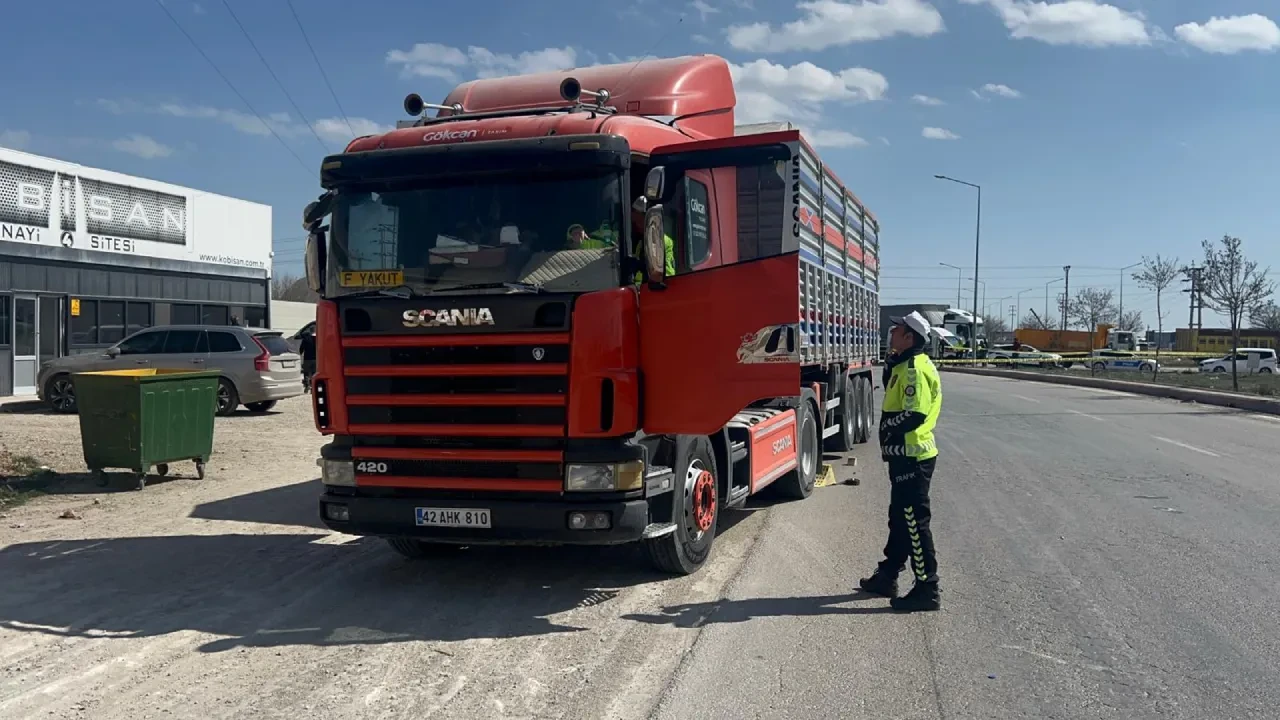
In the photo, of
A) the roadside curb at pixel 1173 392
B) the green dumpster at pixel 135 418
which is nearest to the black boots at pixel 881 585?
the green dumpster at pixel 135 418

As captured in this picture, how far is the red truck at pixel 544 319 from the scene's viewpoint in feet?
19.7

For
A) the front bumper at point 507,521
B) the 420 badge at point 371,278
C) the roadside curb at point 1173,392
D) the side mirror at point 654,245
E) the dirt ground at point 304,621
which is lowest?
the dirt ground at point 304,621

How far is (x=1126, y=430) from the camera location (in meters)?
17.5

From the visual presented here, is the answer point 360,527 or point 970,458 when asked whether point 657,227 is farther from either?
point 970,458

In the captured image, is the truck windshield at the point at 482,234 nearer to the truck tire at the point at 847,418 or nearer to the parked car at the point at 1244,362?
the truck tire at the point at 847,418

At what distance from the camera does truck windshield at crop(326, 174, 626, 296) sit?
6090 mm

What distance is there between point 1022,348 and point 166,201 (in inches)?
2136

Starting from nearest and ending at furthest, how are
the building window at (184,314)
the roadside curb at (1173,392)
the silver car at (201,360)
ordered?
the silver car at (201,360) → the roadside curb at (1173,392) → the building window at (184,314)

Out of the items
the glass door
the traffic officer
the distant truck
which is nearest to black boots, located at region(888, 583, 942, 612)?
the traffic officer

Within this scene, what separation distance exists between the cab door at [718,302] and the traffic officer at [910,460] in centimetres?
65

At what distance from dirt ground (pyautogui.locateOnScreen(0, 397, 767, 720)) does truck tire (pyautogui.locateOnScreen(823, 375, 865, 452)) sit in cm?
385

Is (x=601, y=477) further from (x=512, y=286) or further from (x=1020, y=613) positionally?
(x=1020, y=613)

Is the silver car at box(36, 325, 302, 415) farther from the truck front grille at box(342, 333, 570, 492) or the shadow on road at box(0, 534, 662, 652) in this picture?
the truck front grille at box(342, 333, 570, 492)

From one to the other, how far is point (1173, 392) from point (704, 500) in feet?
82.7
